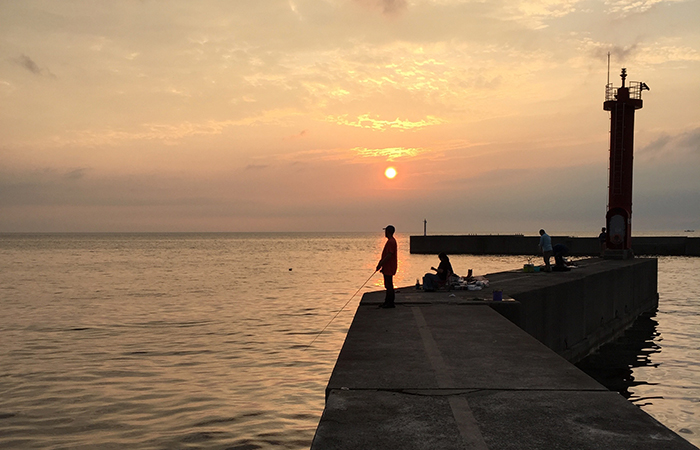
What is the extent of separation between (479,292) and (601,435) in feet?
33.7

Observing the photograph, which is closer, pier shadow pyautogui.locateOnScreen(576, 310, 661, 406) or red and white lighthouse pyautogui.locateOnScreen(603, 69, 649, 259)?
pier shadow pyautogui.locateOnScreen(576, 310, 661, 406)

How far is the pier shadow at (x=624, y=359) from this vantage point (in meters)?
13.5

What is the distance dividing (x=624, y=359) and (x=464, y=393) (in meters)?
12.5

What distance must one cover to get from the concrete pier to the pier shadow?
10.3 ft

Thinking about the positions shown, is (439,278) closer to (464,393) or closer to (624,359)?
(624,359)

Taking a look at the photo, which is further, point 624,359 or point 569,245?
point 569,245

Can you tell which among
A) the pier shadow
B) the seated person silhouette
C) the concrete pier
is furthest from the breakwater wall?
the concrete pier

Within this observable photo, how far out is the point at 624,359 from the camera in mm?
16734

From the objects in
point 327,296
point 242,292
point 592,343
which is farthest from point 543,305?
point 242,292

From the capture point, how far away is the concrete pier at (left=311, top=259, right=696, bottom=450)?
497 cm

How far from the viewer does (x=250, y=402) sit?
1062cm

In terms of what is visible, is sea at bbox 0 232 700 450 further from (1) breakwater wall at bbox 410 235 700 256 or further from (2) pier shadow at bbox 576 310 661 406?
(1) breakwater wall at bbox 410 235 700 256

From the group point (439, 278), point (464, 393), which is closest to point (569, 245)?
point (439, 278)

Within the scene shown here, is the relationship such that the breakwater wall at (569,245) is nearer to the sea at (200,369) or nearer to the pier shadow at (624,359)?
the sea at (200,369)
